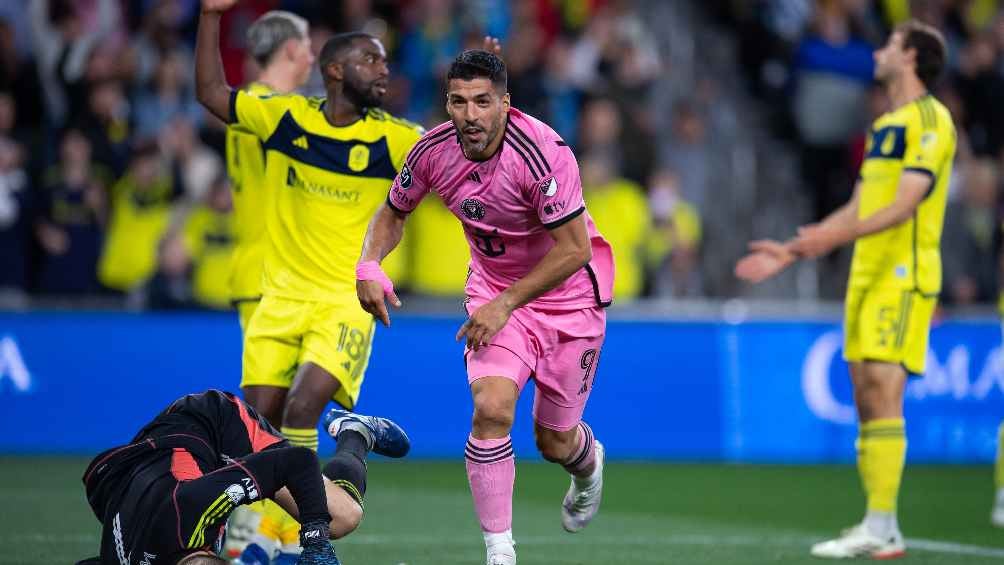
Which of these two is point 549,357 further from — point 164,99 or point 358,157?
point 164,99

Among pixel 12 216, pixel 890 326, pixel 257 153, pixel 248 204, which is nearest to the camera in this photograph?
pixel 257 153

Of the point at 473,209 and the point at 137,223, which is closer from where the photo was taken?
the point at 473,209

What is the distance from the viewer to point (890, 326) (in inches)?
330

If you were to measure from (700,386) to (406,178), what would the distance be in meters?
6.74

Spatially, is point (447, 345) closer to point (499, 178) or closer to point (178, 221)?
point (178, 221)

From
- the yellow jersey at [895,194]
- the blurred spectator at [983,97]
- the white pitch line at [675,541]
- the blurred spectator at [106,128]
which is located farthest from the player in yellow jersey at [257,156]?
the blurred spectator at [983,97]

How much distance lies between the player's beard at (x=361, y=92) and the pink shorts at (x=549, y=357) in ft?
4.17

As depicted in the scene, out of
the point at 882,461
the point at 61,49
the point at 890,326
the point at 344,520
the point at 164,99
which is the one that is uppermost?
the point at 61,49

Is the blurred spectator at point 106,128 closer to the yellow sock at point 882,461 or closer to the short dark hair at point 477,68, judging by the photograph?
the yellow sock at point 882,461

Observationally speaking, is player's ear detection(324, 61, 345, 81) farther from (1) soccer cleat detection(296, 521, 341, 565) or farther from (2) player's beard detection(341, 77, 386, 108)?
(1) soccer cleat detection(296, 521, 341, 565)

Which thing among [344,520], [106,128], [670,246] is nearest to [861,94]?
[670,246]

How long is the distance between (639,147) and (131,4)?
5099 mm

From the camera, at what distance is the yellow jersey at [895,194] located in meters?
8.39

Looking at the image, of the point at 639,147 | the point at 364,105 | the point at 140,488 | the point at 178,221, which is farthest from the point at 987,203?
the point at 140,488
